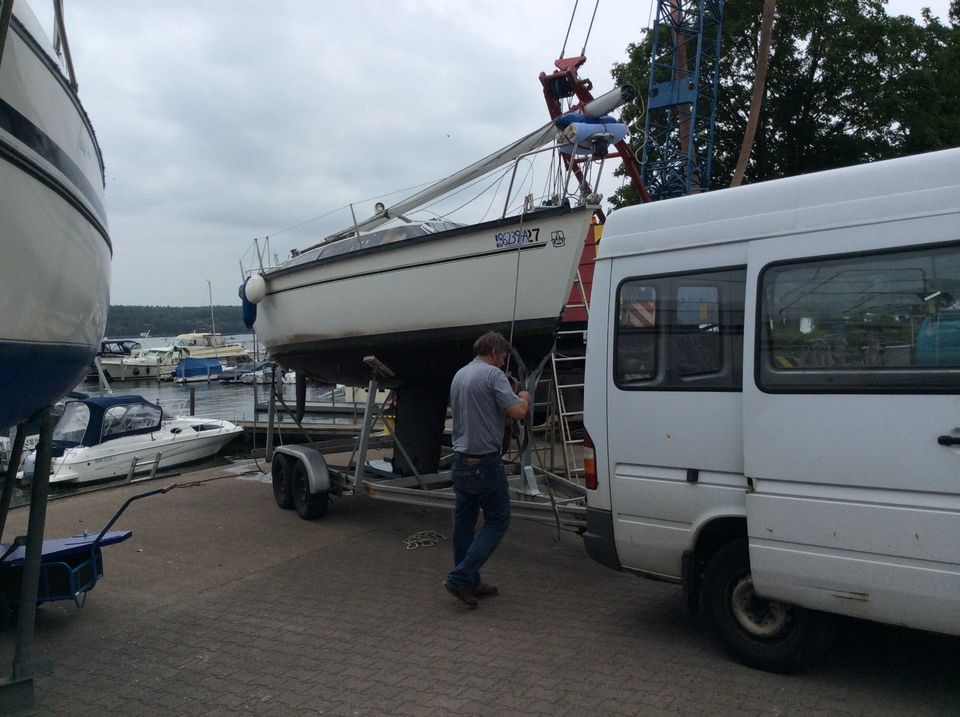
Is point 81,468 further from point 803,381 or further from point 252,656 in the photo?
point 803,381

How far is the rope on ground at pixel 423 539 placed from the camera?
24.2 ft

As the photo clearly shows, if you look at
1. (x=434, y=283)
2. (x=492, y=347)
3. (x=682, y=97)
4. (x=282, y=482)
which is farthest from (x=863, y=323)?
(x=682, y=97)

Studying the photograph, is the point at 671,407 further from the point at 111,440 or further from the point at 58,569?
the point at 111,440

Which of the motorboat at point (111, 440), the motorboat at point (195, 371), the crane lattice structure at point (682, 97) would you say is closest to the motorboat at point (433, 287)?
the motorboat at point (111, 440)

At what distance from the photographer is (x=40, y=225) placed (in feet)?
11.9

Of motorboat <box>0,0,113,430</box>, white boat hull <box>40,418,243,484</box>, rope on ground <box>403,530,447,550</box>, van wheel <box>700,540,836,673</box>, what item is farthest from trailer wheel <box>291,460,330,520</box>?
white boat hull <box>40,418,243,484</box>

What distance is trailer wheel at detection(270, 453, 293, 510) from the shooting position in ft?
29.4

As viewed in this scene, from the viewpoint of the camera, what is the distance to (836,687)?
161 inches

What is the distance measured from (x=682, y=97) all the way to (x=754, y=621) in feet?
73.0

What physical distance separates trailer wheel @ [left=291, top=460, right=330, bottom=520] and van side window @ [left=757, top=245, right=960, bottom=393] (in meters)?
5.40

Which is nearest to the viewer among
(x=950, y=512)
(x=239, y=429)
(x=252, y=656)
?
(x=950, y=512)

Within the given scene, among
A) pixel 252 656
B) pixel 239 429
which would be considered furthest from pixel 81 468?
pixel 252 656

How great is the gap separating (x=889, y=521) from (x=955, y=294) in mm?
1067

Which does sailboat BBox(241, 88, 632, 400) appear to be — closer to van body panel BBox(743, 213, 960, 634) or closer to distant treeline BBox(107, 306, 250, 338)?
van body panel BBox(743, 213, 960, 634)
